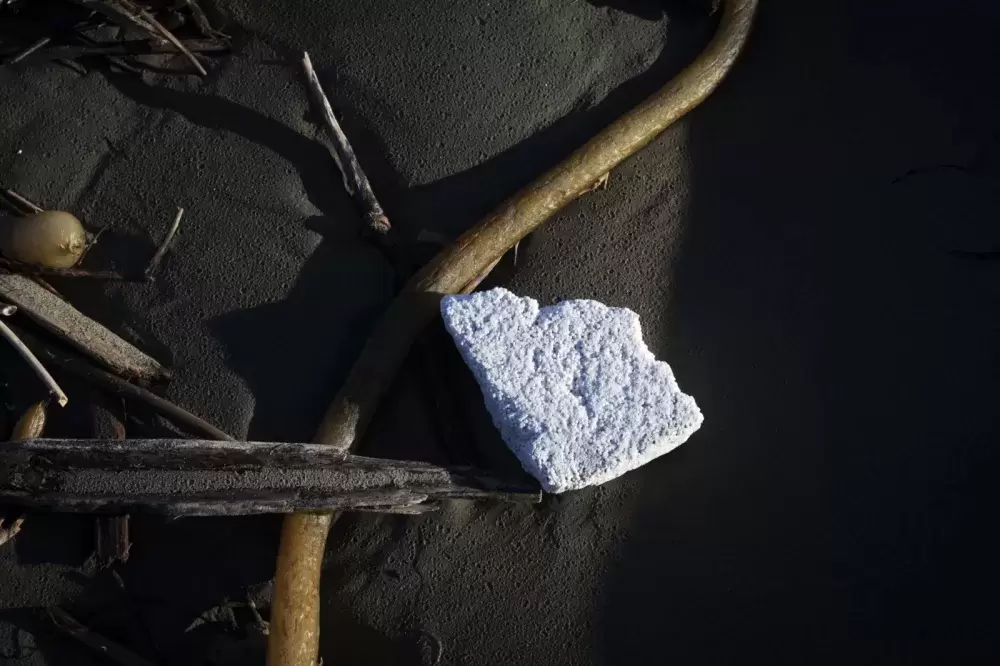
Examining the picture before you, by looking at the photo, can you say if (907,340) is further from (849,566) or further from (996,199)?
(849,566)

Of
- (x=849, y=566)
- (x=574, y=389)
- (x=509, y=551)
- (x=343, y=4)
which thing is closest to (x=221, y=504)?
(x=509, y=551)

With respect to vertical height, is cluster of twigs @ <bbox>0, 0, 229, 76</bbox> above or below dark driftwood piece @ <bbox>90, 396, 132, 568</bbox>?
above

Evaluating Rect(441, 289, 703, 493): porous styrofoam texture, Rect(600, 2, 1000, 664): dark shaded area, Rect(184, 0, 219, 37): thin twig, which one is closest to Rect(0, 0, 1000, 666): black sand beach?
Rect(600, 2, 1000, 664): dark shaded area

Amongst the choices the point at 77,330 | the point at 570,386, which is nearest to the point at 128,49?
the point at 77,330

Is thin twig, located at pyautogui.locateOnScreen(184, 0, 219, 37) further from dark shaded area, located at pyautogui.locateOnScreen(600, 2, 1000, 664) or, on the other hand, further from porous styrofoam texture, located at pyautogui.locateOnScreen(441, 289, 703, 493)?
dark shaded area, located at pyautogui.locateOnScreen(600, 2, 1000, 664)

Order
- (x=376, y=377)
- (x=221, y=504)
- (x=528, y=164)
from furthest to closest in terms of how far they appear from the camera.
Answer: (x=528, y=164)
(x=376, y=377)
(x=221, y=504)

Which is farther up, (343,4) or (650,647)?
(343,4)

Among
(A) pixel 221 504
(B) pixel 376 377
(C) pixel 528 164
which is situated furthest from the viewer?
(C) pixel 528 164
